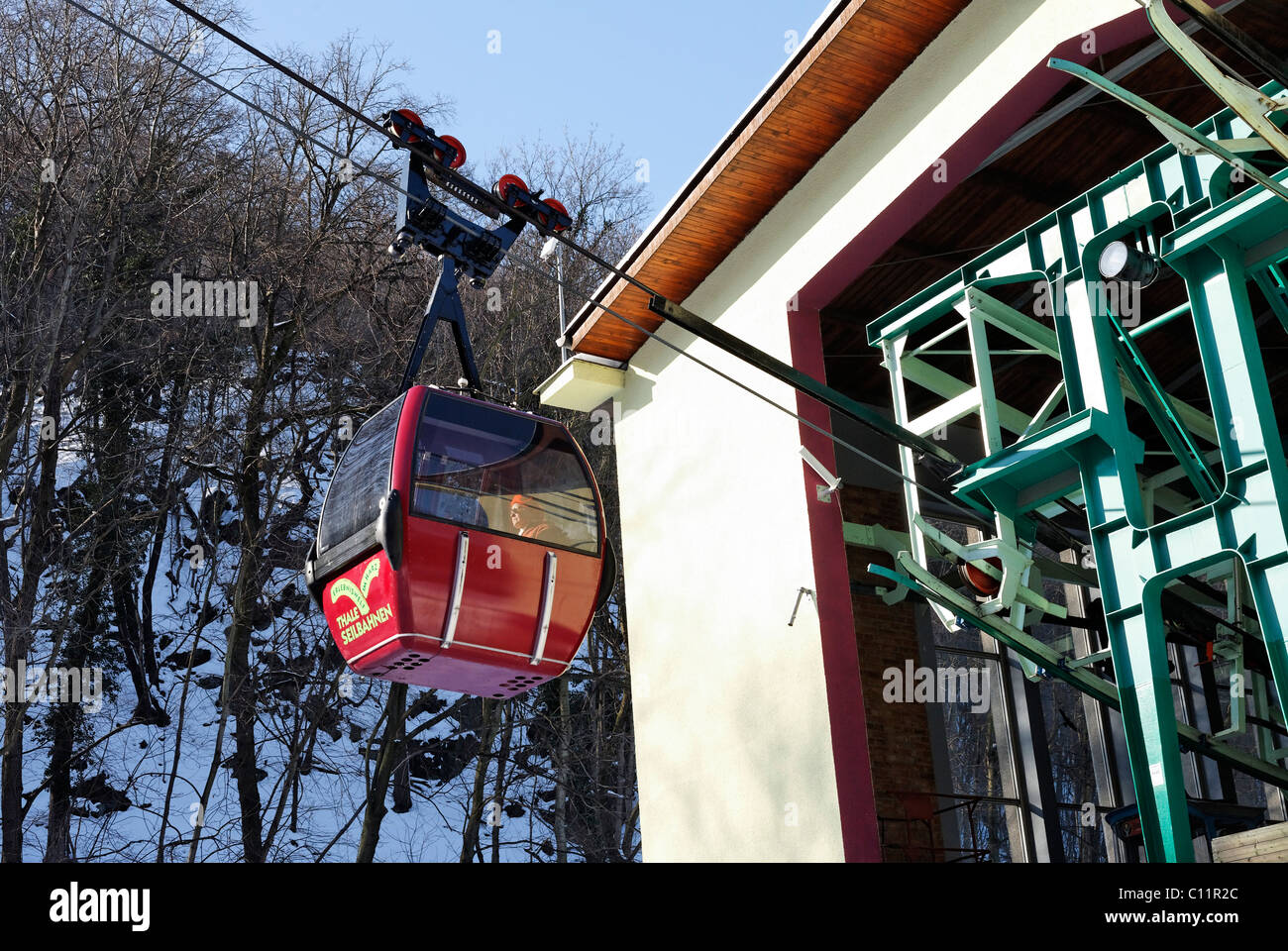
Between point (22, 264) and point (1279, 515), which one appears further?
point (22, 264)

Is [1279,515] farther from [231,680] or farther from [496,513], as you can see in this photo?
Result: [231,680]

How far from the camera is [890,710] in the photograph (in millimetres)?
12266

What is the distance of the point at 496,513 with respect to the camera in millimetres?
8258

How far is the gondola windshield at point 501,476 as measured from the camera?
796cm

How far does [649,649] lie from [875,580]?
245 centimetres

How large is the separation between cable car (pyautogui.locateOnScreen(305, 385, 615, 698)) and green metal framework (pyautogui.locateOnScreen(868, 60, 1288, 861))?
7.44ft

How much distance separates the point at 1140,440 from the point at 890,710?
498cm
